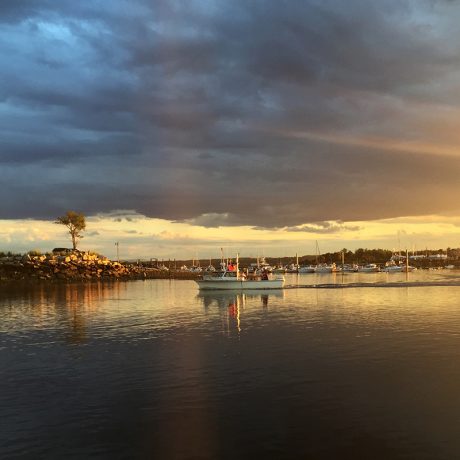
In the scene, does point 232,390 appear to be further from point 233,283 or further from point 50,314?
point 233,283

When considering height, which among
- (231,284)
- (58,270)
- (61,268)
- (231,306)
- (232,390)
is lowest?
(231,306)

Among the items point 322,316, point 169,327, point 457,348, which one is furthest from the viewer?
point 322,316

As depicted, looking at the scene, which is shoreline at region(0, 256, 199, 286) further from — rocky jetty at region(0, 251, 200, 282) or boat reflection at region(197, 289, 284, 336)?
boat reflection at region(197, 289, 284, 336)

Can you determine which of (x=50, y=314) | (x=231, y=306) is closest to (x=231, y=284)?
(x=231, y=306)

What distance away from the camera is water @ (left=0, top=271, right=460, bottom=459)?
58.3ft

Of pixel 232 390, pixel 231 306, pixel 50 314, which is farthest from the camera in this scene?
pixel 231 306

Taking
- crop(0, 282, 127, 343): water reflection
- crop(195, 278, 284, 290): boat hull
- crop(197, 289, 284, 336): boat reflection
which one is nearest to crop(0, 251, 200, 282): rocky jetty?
A: crop(195, 278, 284, 290): boat hull

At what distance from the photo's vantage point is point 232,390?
24.4 meters

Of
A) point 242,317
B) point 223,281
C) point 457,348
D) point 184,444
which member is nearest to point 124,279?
point 223,281

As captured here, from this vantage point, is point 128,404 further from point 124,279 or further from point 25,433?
point 124,279

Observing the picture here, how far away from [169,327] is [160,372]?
19.2 meters

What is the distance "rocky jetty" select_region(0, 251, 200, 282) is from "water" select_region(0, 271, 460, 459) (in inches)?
3547

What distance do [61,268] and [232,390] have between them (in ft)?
410

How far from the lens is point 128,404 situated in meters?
22.3
